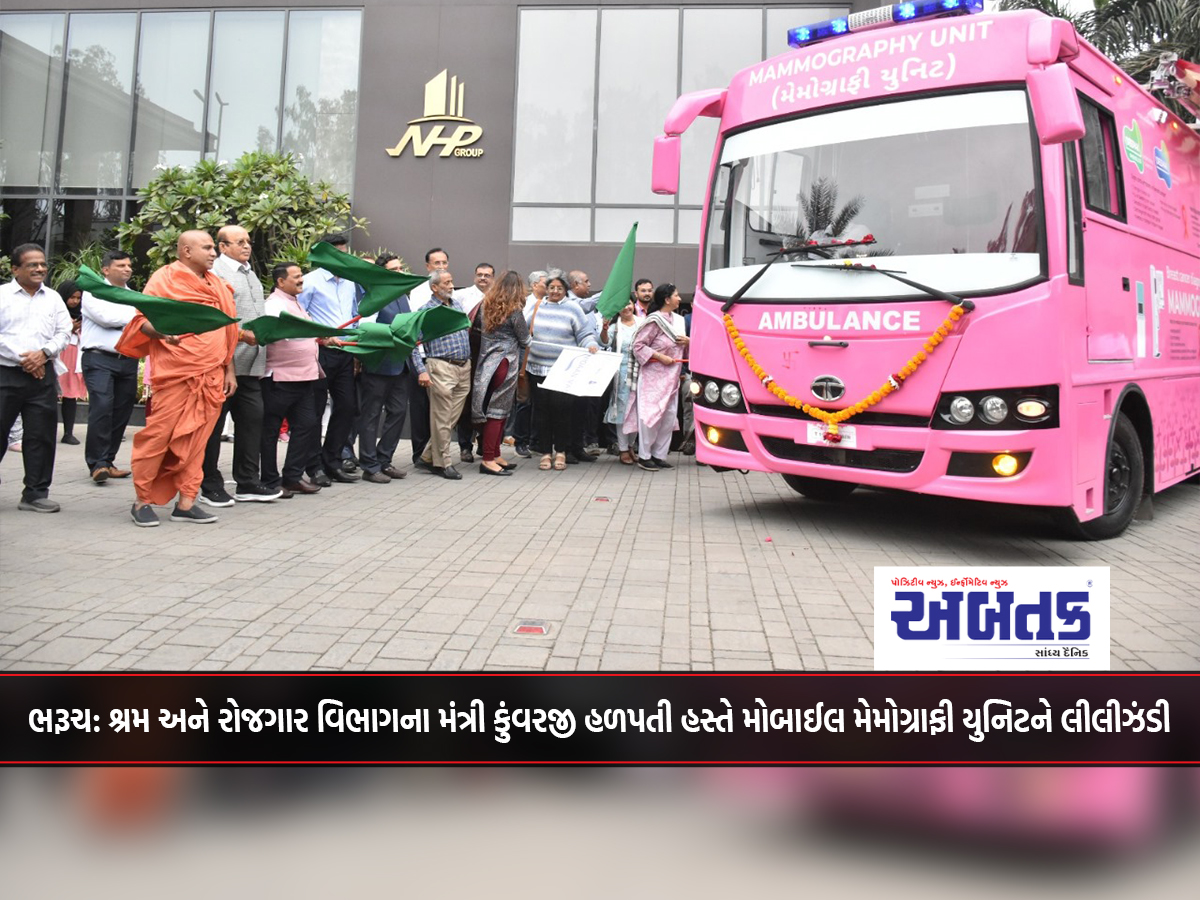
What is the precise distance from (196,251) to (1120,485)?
641cm

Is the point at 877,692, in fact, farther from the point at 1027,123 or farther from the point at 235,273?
the point at 235,273

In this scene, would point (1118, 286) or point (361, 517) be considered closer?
point (1118, 286)

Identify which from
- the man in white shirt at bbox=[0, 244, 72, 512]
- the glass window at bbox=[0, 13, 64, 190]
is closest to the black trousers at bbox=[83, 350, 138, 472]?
the man in white shirt at bbox=[0, 244, 72, 512]

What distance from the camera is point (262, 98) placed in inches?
742

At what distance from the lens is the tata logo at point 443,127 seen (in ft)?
60.1

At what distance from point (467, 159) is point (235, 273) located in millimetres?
11733

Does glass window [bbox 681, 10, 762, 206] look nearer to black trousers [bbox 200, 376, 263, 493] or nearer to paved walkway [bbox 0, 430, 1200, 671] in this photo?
paved walkway [bbox 0, 430, 1200, 671]

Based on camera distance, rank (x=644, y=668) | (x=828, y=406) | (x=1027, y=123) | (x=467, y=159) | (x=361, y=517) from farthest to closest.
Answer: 1. (x=467, y=159)
2. (x=361, y=517)
3. (x=828, y=406)
4. (x=1027, y=123)
5. (x=644, y=668)

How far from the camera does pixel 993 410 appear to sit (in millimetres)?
5641

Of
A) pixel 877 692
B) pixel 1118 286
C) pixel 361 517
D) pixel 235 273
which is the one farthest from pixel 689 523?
pixel 877 692

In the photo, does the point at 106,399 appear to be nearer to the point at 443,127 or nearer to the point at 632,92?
the point at 443,127

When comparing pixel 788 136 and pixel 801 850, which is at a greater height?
pixel 788 136

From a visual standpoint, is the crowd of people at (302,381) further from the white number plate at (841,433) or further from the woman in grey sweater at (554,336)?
the white number plate at (841,433)

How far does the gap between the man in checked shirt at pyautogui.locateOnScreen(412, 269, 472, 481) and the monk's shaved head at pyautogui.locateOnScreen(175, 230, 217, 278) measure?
8.16 feet
